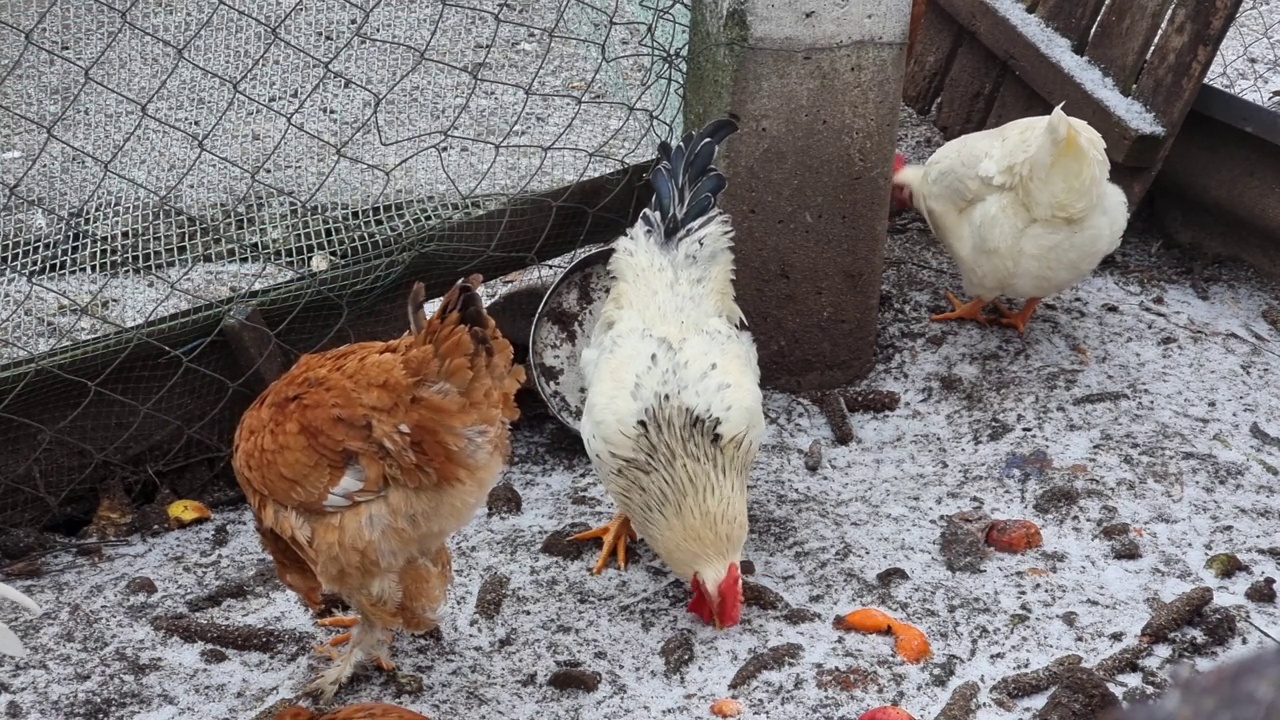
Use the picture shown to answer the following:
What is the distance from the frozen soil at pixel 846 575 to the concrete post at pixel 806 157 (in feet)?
0.87

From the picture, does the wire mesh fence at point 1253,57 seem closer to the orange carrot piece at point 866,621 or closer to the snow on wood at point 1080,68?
the snow on wood at point 1080,68

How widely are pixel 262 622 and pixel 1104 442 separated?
2.38 metres

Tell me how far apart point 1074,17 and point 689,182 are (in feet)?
6.54

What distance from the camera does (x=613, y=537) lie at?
2.85 meters

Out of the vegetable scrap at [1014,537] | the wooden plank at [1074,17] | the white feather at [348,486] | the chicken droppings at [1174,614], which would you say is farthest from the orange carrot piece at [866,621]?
the wooden plank at [1074,17]

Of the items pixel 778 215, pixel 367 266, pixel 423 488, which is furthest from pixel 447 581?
pixel 778 215

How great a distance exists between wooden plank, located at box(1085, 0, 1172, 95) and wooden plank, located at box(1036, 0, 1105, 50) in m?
0.05

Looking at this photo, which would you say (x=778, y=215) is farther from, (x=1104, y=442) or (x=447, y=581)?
(x=447, y=581)

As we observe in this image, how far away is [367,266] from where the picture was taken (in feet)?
9.71

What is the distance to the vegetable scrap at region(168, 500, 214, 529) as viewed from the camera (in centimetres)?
293

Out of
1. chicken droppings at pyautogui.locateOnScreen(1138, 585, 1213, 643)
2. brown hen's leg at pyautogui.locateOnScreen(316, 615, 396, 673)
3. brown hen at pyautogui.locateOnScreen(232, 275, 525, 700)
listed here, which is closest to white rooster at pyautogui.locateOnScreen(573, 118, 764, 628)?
brown hen at pyautogui.locateOnScreen(232, 275, 525, 700)

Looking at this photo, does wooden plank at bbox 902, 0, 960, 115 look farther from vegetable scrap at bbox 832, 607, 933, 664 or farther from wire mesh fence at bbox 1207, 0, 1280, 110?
vegetable scrap at bbox 832, 607, 933, 664

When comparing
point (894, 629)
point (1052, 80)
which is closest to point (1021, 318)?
point (1052, 80)

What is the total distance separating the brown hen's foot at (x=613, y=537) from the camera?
9.23 feet
